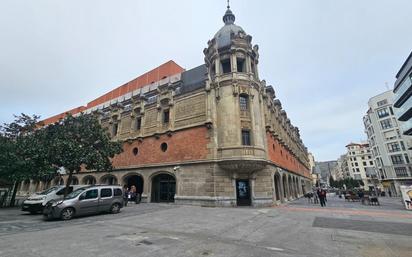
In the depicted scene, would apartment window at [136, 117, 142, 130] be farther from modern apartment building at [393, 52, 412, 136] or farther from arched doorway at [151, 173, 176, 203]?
modern apartment building at [393, 52, 412, 136]

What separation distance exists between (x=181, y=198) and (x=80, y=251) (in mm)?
13776

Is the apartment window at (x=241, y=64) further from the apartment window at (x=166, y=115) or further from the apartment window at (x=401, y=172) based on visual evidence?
the apartment window at (x=401, y=172)

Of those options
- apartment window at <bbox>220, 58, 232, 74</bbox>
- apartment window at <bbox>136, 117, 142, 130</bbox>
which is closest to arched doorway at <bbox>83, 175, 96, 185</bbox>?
apartment window at <bbox>136, 117, 142, 130</bbox>

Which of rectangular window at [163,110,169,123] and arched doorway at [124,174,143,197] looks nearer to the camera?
rectangular window at [163,110,169,123]

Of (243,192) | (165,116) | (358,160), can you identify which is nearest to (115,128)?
(165,116)

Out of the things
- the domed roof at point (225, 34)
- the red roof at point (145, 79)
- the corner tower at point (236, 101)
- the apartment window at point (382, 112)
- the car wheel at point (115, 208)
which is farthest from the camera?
the apartment window at point (382, 112)

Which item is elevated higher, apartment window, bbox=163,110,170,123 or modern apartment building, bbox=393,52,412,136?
modern apartment building, bbox=393,52,412,136

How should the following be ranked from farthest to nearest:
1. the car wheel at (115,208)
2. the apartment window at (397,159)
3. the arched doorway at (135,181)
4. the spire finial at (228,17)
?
the apartment window at (397,159)
the spire finial at (228,17)
the arched doorway at (135,181)
the car wheel at (115,208)

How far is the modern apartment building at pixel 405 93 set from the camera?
33.0 metres

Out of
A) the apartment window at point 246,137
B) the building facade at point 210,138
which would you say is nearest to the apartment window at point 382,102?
the building facade at point 210,138

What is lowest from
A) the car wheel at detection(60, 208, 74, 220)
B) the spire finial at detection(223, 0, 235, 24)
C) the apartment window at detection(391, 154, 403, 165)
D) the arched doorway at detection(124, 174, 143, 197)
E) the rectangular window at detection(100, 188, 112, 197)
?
the car wheel at detection(60, 208, 74, 220)

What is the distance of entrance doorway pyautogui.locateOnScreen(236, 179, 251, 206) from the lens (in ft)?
60.1

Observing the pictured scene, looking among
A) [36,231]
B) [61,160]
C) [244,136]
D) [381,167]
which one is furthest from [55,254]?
[381,167]

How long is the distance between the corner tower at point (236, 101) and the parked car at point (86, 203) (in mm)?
9174
